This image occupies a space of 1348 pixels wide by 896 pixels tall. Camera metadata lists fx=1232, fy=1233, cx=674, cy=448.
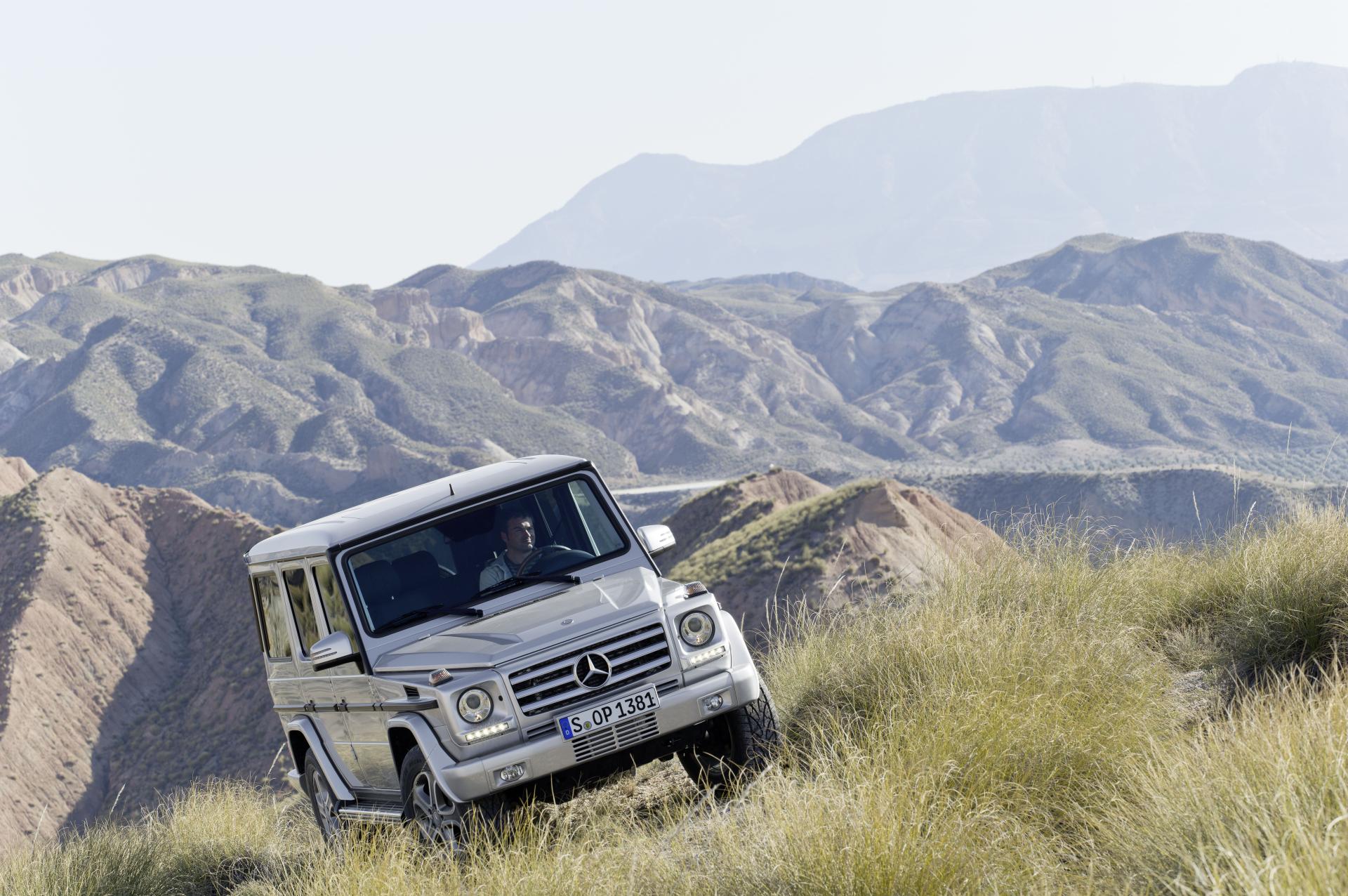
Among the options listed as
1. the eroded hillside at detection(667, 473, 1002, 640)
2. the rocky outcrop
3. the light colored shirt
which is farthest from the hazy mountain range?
the light colored shirt

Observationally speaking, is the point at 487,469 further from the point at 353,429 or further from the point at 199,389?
the point at 199,389

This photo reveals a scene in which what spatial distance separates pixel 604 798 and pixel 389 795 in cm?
135

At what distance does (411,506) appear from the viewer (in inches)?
276

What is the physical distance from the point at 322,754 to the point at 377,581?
1298 mm

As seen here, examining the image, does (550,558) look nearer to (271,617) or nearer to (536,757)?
(536,757)

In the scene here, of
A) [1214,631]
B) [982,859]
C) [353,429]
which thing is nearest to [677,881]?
[982,859]

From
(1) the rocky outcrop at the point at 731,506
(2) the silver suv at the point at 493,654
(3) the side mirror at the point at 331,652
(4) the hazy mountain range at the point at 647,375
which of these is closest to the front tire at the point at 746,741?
(2) the silver suv at the point at 493,654

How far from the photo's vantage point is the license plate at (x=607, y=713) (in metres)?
5.77

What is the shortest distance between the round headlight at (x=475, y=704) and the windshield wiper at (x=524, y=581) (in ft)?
3.31

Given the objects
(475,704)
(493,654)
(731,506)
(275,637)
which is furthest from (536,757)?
(731,506)

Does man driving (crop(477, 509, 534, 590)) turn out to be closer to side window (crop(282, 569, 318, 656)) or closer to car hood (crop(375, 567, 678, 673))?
car hood (crop(375, 567, 678, 673))

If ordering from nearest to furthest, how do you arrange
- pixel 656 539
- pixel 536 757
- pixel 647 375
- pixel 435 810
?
pixel 536 757 < pixel 435 810 < pixel 656 539 < pixel 647 375

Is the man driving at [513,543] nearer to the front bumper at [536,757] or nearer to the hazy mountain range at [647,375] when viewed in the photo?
the front bumper at [536,757]

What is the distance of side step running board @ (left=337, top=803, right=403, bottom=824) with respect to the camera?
633cm
